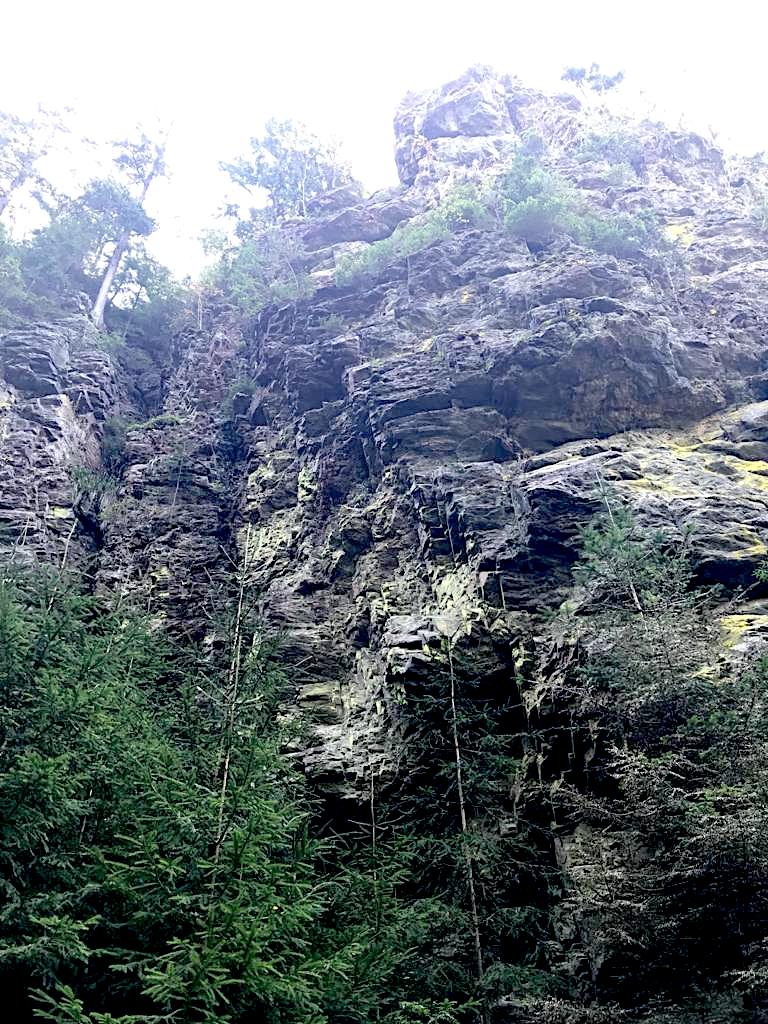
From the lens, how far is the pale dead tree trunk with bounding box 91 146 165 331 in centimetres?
3147

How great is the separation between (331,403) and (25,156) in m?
24.1

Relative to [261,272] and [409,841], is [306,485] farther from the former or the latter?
[261,272]

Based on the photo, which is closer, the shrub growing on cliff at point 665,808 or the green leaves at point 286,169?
the shrub growing on cliff at point 665,808

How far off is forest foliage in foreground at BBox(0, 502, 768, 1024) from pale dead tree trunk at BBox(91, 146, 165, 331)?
2246 centimetres

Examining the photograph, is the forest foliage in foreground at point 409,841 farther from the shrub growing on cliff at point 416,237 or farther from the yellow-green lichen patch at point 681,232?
the yellow-green lichen patch at point 681,232

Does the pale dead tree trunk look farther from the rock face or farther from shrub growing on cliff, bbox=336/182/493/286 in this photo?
shrub growing on cliff, bbox=336/182/493/286

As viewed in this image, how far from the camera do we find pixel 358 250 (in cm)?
3169

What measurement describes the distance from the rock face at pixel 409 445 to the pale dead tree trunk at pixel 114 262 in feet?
10.8

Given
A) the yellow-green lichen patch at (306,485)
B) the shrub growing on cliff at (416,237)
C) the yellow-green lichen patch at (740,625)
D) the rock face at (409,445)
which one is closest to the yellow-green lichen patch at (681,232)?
the rock face at (409,445)

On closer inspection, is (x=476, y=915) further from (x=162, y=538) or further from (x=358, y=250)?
(x=358, y=250)

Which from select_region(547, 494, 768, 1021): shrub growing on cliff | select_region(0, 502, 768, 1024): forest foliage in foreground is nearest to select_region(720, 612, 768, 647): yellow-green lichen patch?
select_region(547, 494, 768, 1021): shrub growing on cliff

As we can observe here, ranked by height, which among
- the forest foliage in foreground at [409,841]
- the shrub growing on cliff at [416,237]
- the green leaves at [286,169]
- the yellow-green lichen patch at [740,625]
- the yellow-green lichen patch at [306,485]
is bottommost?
the forest foliage in foreground at [409,841]

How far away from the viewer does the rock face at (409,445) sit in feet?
52.0

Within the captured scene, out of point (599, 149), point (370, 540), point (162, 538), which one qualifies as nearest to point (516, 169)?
point (599, 149)
